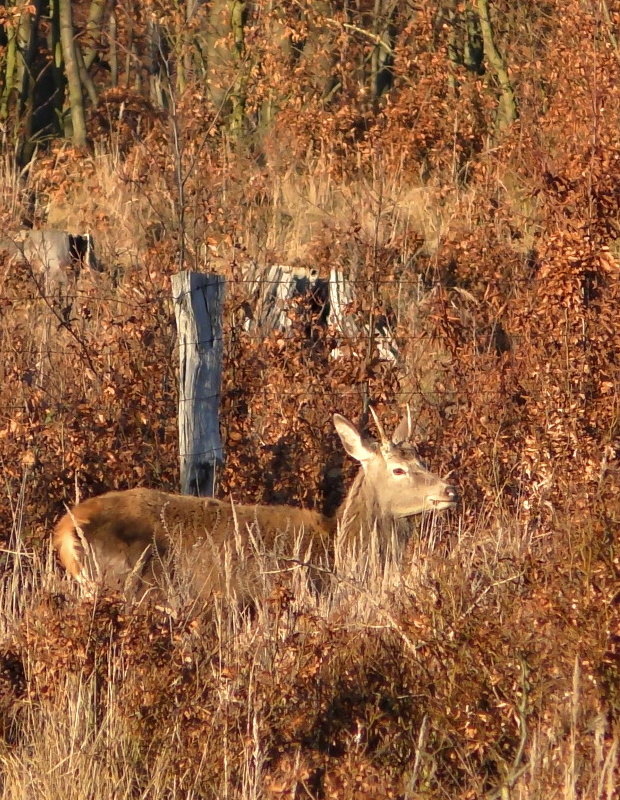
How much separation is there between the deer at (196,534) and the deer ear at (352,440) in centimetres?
35

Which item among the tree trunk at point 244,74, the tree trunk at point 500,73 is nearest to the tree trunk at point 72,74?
the tree trunk at point 244,74

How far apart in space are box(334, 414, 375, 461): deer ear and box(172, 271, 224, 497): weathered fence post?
734mm

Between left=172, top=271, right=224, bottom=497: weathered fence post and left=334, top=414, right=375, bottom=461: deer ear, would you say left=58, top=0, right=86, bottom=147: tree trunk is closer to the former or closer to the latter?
left=172, top=271, right=224, bottom=497: weathered fence post

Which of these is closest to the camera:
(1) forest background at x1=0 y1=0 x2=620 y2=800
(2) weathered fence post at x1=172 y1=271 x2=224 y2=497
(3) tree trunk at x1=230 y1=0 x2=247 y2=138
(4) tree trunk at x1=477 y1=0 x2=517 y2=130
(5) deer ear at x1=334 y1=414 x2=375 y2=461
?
(1) forest background at x1=0 y1=0 x2=620 y2=800

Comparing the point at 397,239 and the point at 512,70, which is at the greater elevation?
the point at 512,70

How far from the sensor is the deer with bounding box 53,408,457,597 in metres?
7.36

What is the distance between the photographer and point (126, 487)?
8.95m

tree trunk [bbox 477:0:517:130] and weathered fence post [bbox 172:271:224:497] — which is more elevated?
tree trunk [bbox 477:0:517:130]

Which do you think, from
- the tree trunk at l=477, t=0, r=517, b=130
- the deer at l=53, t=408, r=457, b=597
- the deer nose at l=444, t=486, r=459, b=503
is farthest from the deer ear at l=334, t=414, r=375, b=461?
the tree trunk at l=477, t=0, r=517, b=130

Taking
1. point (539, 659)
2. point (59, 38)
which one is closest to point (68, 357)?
point (539, 659)

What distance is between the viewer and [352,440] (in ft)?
29.2

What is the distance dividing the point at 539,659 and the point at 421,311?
621 cm

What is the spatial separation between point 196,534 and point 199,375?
1.29m

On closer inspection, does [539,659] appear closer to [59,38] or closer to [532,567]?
[532,567]
